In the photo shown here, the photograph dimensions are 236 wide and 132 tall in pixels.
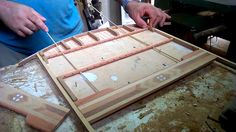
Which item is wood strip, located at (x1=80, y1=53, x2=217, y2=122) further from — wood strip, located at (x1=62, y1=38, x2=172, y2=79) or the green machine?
the green machine

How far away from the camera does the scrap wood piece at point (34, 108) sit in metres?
0.60

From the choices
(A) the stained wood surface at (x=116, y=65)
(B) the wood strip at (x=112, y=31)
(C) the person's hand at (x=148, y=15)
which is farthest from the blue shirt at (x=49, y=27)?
(C) the person's hand at (x=148, y=15)

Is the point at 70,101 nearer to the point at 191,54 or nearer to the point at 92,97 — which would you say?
the point at 92,97

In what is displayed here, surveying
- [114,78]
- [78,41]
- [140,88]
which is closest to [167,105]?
[140,88]

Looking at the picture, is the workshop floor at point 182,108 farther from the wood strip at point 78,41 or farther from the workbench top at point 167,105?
the wood strip at point 78,41

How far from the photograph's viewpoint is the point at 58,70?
0.88 m

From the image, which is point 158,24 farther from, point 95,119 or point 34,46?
point 95,119

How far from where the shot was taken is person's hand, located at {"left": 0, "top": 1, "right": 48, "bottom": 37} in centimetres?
96

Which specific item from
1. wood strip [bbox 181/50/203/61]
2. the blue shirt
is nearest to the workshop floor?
wood strip [bbox 181/50/203/61]

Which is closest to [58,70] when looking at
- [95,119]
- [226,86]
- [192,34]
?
[95,119]

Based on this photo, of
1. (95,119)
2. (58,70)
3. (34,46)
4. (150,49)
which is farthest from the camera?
(34,46)

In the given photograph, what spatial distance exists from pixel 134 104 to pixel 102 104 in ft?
0.37

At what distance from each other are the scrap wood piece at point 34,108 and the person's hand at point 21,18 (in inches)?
14.3

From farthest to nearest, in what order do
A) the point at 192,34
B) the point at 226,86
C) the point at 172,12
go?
the point at 172,12 → the point at 192,34 → the point at 226,86
